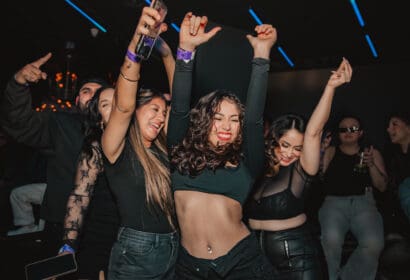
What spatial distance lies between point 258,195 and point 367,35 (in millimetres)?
5142

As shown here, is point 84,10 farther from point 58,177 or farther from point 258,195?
point 258,195

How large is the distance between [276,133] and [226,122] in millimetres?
716

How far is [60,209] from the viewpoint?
2389 mm

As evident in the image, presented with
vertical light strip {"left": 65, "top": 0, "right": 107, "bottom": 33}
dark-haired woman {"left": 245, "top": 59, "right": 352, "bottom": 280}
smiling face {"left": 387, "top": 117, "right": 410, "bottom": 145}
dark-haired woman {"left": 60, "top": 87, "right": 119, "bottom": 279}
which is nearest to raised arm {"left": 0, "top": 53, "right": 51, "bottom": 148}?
dark-haired woman {"left": 60, "top": 87, "right": 119, "bottom": 279}

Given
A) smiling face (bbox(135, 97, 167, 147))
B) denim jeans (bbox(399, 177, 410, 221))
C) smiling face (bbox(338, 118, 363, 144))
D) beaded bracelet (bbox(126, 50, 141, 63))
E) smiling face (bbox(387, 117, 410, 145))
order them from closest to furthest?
beaded bracelet (bbox(126, 50, 141, 63))
smiling face (bbox(135, 97, 167, 147))
denim jeans (bbox(399, 177, 410, 221))
smiling face (bbox(338, 118, 363, 144))
smiling face (bbox(387, 117, 410, 145))

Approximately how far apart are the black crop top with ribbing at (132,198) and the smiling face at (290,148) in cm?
98

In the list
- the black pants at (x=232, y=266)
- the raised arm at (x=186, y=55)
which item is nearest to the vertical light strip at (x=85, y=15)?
the raised arm at (x=186, y=55)

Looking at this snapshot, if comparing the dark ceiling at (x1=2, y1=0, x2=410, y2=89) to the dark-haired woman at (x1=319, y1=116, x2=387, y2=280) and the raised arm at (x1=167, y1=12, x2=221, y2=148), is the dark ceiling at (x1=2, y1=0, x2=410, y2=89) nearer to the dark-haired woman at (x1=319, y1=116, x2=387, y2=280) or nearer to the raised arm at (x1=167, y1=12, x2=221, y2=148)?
the dark-haired woman at (x1=319, y1=116, x2=387, y2=280)

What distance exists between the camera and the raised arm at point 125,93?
4.32 ft

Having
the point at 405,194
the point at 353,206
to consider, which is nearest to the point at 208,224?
the point at 353,206

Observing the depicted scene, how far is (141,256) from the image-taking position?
1631 millimetres

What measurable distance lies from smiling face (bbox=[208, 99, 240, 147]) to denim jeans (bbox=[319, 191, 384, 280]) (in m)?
2.08

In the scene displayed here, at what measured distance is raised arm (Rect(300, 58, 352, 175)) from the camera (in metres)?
2.05

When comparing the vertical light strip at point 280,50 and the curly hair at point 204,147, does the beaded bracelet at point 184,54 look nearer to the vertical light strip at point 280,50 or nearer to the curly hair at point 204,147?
the curly hair at point 204,147
